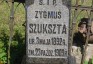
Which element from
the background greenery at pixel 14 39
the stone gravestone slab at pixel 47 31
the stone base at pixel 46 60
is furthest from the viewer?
the background greenery at pixel 14 39

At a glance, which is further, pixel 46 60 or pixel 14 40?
pixel 14 40

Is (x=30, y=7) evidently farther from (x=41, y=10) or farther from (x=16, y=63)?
(x=16, y=63)

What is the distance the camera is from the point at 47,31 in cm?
516

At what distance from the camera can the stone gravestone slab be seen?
5072 millimetres

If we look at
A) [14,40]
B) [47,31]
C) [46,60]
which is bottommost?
[46,60]

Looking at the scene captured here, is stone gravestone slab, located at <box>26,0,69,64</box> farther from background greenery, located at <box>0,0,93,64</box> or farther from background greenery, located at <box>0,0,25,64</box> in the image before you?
background greenery, located at <box>0,0,25,64</box>

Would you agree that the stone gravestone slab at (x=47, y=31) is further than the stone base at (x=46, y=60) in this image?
No

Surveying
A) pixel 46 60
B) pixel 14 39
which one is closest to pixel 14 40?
pixel 14 39

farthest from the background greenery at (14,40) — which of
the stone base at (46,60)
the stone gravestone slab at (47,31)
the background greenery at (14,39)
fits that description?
the stone gravestone slab at (47,31)

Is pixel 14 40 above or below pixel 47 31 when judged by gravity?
below

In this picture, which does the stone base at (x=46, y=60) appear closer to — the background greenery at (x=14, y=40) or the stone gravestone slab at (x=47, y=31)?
the stone gravestone slab at (x=47, y=31)

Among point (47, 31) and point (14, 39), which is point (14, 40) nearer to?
point (14, 39)

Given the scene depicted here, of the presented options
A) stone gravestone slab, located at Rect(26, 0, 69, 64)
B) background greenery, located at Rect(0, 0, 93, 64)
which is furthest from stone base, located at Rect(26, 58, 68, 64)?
background greenery, located at Rect(0, 0, 93, 64)

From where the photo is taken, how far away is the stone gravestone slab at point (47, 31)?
5.07 metres
